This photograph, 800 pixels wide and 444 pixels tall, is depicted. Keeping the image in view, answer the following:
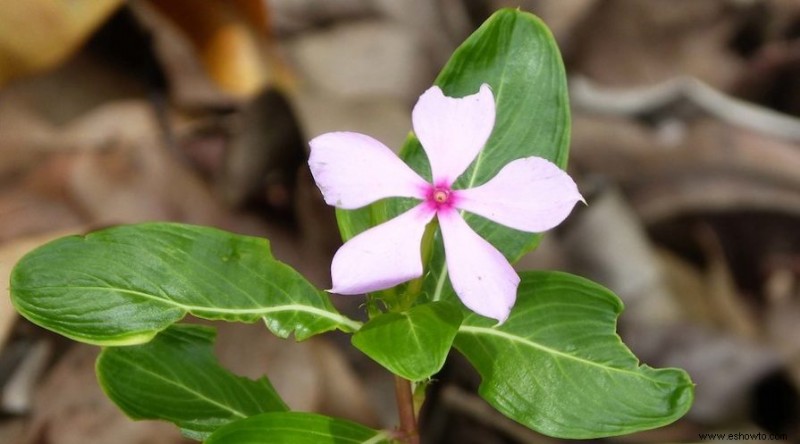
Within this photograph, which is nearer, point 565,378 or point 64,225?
point 565,378

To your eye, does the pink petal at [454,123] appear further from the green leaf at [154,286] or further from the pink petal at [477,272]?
the green leaf at [154,286]

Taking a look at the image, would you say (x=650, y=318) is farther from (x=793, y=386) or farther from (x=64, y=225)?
(x=64, y=225)

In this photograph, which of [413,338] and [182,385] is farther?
[182,385]

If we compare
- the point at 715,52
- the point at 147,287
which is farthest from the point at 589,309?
the point at 715,52

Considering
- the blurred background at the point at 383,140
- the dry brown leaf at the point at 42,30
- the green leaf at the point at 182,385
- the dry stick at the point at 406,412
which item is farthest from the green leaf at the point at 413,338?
the dry brown leaf at the point at 42,30

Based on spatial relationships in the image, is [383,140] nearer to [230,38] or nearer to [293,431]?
[230,38]

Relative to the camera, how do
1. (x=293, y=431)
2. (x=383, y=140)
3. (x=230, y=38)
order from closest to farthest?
(x=293, y=431)
(x=383, y=140)
(x=230, y=38)

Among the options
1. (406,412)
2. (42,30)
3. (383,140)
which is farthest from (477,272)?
(42,30)
